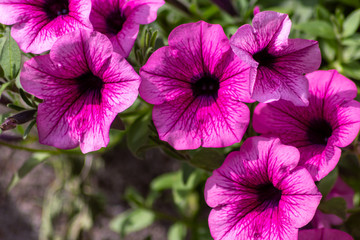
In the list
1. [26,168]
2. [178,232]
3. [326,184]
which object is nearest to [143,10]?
[326,184]

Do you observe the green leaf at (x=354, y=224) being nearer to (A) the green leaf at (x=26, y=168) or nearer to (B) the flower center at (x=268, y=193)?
(B) the flower center at (x=268, y=193)

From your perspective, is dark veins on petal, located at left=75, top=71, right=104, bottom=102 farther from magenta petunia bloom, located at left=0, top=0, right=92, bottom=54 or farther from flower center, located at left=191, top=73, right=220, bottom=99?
flower center, located at left=191, top=73, right=220, bottom=99

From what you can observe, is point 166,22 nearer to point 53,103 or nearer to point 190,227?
point 53,103

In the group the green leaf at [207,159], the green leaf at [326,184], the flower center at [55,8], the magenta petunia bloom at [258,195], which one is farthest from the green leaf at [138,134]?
the green leaf at [326,184]

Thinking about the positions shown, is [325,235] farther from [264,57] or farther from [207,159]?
[264,57]

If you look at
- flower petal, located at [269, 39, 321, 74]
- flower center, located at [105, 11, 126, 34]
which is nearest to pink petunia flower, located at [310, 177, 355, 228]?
flower petal, located at [269, 39, 321, 74]

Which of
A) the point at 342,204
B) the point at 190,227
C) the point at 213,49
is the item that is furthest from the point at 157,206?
the point at 213,49
